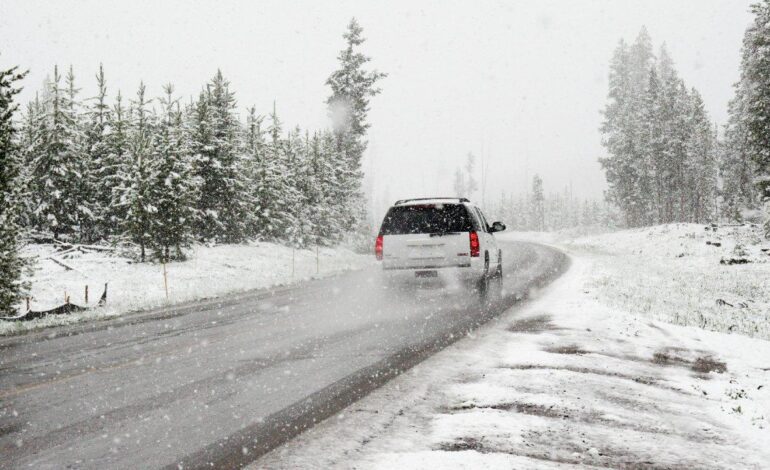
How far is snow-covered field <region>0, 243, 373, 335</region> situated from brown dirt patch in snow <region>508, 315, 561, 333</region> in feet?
27.9

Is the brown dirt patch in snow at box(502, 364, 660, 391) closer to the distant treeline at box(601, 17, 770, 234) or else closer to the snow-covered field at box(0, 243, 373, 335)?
the snow-covered field at box(0, 243, 373, 335)

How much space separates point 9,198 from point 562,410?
538 inches

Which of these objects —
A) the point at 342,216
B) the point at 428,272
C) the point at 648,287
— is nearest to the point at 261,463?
the point at 428,272

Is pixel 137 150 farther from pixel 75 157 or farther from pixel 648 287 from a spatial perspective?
pixel 648 287

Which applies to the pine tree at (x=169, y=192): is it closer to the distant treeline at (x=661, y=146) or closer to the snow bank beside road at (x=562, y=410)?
the snow bank beside road at (x=562, y=410)

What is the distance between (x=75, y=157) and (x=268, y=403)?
1071 inches

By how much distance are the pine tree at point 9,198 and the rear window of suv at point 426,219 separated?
28.1ft

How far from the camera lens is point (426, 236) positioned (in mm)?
11719

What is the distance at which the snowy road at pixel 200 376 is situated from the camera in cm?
418

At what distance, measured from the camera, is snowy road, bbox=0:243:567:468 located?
4.18m

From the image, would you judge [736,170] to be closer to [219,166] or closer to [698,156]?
[698,156]

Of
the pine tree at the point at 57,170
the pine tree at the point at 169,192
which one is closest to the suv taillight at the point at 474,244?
the pine tree at the point at 169,192

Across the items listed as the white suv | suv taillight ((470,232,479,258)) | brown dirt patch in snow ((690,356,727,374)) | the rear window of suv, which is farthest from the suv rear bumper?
brown dirt patch in snow ((690,356,727,374))

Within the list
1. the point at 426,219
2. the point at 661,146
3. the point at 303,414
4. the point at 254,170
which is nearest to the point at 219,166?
the point at 254,170
